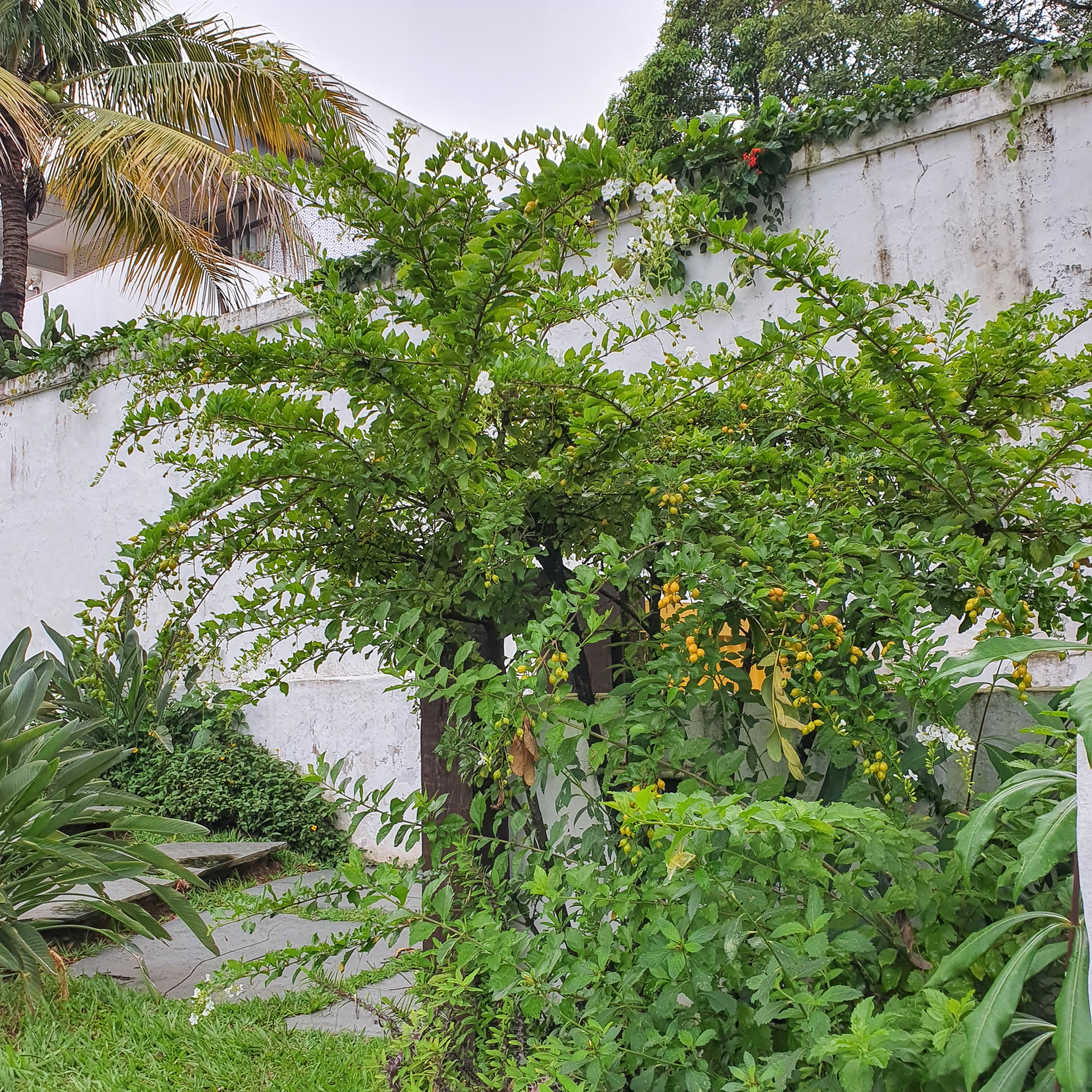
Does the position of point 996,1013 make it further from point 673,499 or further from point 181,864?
point 181,864

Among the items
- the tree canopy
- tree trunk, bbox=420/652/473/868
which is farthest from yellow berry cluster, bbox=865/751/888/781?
the tree canopy

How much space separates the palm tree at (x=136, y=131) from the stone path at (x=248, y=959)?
4.90m

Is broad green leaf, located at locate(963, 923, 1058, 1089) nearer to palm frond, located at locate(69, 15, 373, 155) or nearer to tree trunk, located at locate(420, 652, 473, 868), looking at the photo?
tree trunk, located at locate(420, 652, 473, 868)

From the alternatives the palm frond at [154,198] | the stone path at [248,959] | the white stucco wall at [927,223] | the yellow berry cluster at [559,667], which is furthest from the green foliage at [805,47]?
the yellow berry cluster at [559,667]

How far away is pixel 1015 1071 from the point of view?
3.72 ft

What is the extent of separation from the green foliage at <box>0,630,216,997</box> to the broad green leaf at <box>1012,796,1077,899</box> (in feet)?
7.35

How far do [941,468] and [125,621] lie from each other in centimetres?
170

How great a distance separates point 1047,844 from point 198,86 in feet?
26.5

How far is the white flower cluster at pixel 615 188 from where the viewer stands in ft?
5.43

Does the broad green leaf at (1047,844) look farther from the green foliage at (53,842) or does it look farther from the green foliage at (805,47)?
Answer: the green foliage at (805,47)

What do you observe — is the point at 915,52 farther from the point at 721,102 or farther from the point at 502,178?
the point at 502,178

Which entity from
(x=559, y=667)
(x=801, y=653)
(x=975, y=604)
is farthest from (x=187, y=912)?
(x=975, y=604)

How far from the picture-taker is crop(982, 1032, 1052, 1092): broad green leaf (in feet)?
3.68

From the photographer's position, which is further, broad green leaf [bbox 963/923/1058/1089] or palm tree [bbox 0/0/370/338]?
palm tree [bbox 0/0/370/338]
